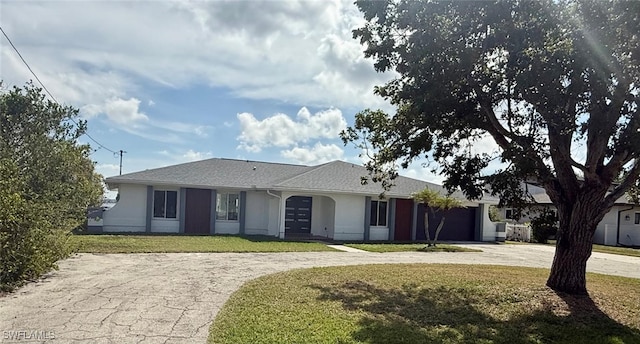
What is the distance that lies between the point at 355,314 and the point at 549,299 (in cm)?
382

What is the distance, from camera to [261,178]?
80.8ft

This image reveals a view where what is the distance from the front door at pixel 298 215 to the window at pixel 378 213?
11.4 ft

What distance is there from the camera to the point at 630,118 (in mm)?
7445

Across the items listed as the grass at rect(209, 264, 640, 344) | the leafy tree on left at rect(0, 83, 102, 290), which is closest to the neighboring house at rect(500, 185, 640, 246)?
the grass at rect(209, 264, 640, 344)

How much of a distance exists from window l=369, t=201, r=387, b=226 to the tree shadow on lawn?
14.3 metres

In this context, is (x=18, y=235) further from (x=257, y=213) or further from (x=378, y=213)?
(x=378, y=213)

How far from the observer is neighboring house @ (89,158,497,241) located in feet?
71.8

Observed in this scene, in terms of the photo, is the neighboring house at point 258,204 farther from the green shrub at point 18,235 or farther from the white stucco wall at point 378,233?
the green shrub at point 18,235

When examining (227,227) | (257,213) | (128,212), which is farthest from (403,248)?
(128,212)

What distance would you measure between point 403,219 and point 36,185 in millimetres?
18148

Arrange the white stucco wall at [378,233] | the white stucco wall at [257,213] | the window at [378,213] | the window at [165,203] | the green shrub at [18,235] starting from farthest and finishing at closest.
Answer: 1. the window at [378,213]
2. the white stucco wall at [378,233]
3. the white stucco wall at [257,213]
4. the window at [165,203]
5. the green shrub at [18,235]

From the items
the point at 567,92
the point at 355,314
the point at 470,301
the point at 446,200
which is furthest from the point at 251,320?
the point at 446,200

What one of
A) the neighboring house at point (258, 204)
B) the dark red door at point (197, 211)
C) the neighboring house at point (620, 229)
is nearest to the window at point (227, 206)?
the neighboring house at point (258, 204)

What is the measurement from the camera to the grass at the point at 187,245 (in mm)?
15164
